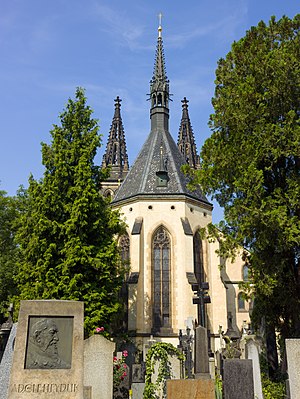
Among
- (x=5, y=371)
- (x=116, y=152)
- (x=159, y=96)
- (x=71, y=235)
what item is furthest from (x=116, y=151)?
(x=5, y=371)

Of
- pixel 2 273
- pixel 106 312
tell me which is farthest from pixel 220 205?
pixel 2 273

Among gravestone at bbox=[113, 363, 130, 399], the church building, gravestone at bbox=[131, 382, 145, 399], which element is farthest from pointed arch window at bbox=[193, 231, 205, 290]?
gravestone at bbox=[131, 382, 145, 399]

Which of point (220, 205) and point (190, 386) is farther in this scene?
point (220, 205)

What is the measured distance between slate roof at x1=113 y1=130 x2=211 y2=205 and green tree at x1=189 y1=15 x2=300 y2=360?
1192cm

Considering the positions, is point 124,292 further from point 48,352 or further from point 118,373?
point 48,352

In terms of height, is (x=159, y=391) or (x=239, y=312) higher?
(x=239, y=312)

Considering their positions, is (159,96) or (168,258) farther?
(159,96)

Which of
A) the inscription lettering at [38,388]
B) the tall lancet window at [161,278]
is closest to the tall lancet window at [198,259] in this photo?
the tall lancet window at [161,278]

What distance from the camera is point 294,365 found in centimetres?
684

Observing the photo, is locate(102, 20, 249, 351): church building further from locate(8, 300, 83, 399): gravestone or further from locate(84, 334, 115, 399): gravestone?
locate(8, 300, 83, 399): gravestone

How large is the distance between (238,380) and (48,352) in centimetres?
313

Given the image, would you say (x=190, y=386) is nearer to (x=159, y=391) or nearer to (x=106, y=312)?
(x=159, y=391)

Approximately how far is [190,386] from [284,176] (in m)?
8.58

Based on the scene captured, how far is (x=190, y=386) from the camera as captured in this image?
22.3 feet
